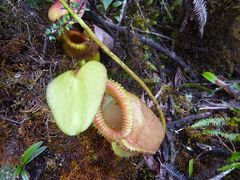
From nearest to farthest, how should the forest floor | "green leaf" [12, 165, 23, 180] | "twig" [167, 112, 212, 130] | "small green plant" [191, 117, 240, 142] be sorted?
"green leaf" [12, 165, 23, 180] → the forest floor → "small green plant" [191, 117, 240, 142] → "twig" [167, 112, 212, 130]

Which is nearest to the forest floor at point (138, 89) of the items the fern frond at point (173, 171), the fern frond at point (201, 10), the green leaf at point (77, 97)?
the fern frond at point (173, 171)

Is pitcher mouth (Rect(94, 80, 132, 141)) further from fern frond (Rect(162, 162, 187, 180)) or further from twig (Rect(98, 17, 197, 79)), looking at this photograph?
twig (Rect(98, 17, 197, 79))

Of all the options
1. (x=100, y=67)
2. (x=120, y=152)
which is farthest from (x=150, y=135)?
(x=100, y=67)

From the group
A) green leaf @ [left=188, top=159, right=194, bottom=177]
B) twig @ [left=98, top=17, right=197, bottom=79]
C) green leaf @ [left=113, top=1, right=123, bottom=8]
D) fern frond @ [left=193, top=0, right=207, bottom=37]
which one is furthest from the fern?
green leaf @ [left=113, top=1, right=123, bottom=8]

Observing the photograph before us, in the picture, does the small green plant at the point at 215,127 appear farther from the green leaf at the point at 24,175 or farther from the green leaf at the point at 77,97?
the green leaf at the point at 24,175

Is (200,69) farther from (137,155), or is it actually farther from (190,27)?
(137,155)

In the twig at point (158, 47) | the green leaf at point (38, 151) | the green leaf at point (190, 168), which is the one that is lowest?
the green leaf at point (190, 168)
